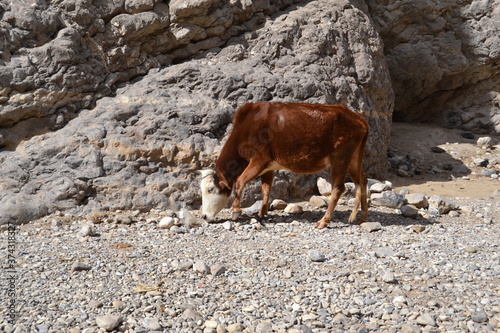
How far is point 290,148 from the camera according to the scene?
8.20m

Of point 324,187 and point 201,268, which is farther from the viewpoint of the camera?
point 324,187

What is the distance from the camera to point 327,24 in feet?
39.2

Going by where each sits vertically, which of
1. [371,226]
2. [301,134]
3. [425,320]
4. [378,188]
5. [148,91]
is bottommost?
[378,188]

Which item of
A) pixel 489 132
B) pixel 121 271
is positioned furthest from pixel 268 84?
pixel 489 132

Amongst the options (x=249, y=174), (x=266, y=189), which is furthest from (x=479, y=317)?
(x=266, y=189)

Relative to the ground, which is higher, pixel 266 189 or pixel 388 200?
pixel 266 189

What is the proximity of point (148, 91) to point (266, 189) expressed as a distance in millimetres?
3128

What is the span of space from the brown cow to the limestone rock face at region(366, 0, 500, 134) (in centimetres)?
814

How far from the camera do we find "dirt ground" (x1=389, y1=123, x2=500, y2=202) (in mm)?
11414

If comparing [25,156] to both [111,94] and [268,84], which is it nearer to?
[111,94]

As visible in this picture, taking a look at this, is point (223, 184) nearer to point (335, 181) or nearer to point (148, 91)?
point (335, 181)

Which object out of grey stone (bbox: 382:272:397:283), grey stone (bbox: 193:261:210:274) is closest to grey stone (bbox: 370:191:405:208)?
grey stone (bbox: 382:272:397:283)

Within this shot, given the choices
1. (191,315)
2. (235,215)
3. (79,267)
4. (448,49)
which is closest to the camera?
(191,315)

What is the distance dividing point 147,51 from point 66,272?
5939mm
